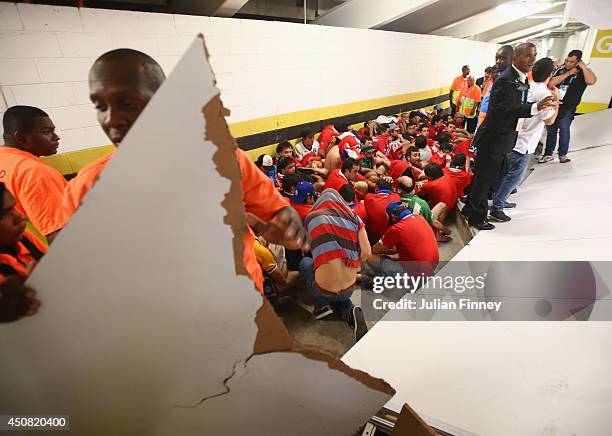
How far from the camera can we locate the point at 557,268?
2.05 m

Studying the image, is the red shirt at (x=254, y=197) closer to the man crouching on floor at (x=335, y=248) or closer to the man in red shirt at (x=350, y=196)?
the man crouching on floor at (x=335, y=248)

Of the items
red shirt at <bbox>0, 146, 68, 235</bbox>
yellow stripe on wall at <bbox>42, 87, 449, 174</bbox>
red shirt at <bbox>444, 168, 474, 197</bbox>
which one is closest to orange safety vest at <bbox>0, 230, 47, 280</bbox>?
red shirt at <bbox>0, 146, 68, 235</bbox>

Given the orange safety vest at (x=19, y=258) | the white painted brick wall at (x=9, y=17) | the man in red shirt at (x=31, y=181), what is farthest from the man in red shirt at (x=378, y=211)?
the white painted brick wall at (x=9, y=17)

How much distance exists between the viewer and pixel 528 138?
2676mm

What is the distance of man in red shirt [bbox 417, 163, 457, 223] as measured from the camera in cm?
339

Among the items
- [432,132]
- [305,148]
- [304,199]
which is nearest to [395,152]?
[305,148]

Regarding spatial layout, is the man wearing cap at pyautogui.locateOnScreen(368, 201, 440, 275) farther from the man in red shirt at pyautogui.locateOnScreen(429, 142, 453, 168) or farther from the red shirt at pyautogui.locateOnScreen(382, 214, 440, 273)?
the man in red shirt at pyautogui.locateOnScreen(429, 142, 453, 168)

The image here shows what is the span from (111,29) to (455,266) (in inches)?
150

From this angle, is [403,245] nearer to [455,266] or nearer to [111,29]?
[455,266]

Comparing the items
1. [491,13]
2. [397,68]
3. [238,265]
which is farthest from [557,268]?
[491,13]

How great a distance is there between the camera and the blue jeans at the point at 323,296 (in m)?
2.28

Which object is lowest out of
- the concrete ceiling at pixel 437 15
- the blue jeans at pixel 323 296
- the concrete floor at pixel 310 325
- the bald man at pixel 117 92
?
the concrete floor at pixel 310 325

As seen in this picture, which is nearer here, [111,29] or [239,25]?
[111,29]

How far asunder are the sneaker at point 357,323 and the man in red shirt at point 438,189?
180 centimetres
